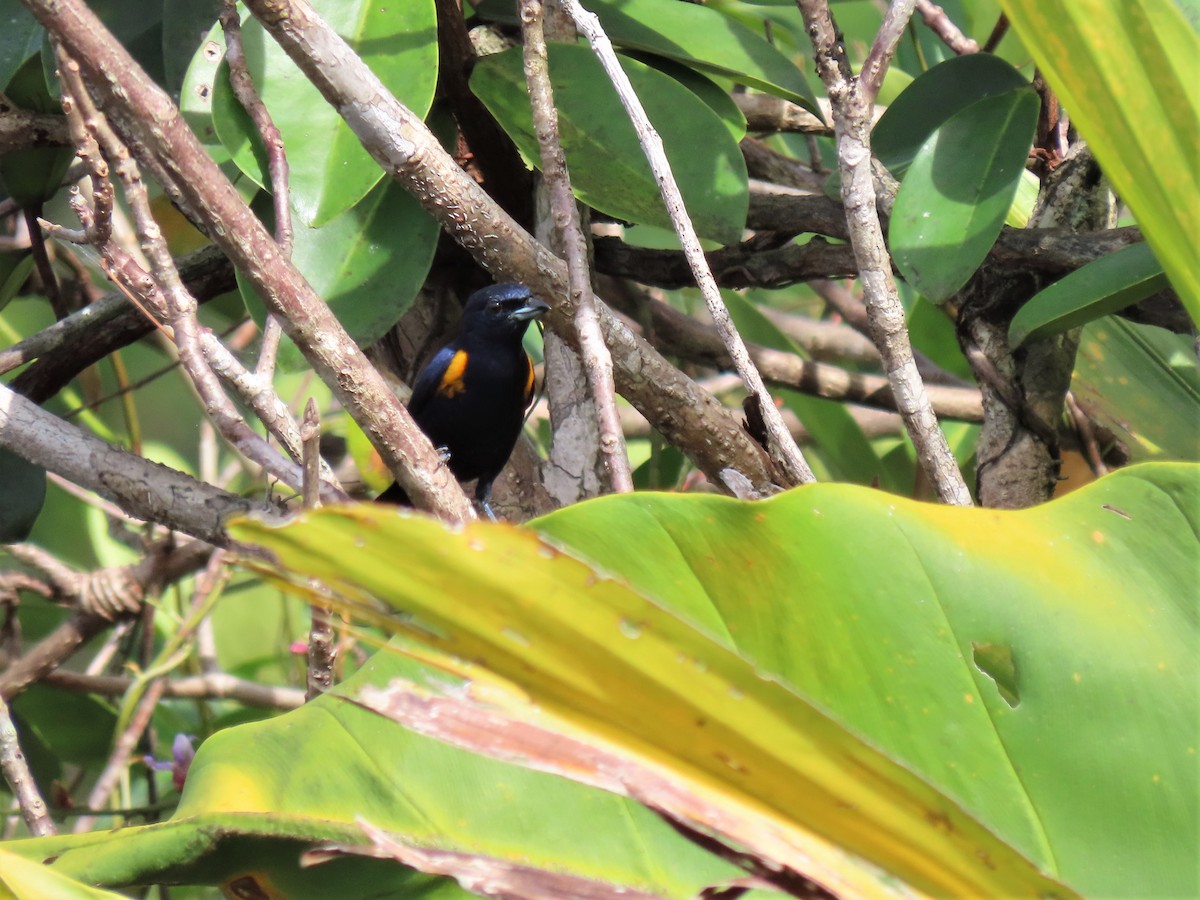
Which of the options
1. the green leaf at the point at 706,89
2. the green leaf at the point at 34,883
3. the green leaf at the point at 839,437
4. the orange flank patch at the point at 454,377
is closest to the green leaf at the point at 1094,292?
the green leaf at the point at 706,89

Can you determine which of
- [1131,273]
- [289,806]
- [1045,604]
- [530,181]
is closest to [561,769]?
[289,806]

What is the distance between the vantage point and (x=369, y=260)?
2.00 meters

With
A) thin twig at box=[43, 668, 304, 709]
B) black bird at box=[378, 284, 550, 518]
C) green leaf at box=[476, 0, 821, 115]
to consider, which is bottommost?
thin twig at box=[43, 668, 304, 709]

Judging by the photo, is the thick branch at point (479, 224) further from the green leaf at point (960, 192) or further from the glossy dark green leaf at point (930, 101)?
the glossy dark green leaf at point (930, 101)

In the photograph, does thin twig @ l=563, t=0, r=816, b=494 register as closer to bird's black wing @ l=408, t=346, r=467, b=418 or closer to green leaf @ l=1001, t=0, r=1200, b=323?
green leaf @ l=1001, t=0, r=1200, b=323

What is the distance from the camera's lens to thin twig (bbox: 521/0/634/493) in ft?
4.66

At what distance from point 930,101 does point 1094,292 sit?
649 mm

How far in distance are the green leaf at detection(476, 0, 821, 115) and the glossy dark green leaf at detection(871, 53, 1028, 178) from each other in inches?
6.2

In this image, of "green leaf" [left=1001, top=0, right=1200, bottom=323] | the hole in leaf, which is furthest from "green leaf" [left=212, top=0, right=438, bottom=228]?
"green leaf" [left=1001, top=0, right=1200, bottom=323]

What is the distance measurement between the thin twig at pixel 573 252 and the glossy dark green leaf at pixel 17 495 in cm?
127

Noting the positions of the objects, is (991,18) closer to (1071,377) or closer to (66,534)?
(1071,377)

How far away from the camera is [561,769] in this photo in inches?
25.0

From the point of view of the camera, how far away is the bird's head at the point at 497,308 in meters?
2.80

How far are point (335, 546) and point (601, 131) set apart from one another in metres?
1.55
